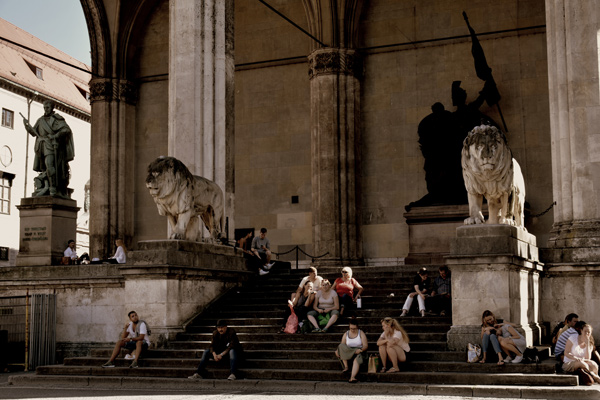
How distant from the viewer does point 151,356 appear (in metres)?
17.4

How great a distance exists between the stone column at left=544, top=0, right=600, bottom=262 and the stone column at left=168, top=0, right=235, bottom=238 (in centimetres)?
750

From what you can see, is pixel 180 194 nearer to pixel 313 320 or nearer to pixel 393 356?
pixel 313 320

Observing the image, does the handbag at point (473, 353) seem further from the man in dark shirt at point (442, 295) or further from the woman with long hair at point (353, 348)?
the man in dark shirt at point (442, 295)

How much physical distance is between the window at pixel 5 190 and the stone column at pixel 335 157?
29229 millimetres


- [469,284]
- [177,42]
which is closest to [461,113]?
[177,42]

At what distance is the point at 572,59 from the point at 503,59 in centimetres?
891

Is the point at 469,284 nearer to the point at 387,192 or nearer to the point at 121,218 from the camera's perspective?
the point at 387,192

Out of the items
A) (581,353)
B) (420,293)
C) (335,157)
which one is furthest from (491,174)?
(335,157)

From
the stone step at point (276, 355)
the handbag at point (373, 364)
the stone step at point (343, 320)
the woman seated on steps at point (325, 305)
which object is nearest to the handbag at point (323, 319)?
the woman seated on steps at point (325, 305)

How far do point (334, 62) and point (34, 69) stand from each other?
33905 millimetres

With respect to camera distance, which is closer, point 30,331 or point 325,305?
point 325,305

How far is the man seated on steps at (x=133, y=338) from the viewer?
1708 cm

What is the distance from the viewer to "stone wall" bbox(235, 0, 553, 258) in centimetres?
2684

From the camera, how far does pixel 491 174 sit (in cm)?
1650
